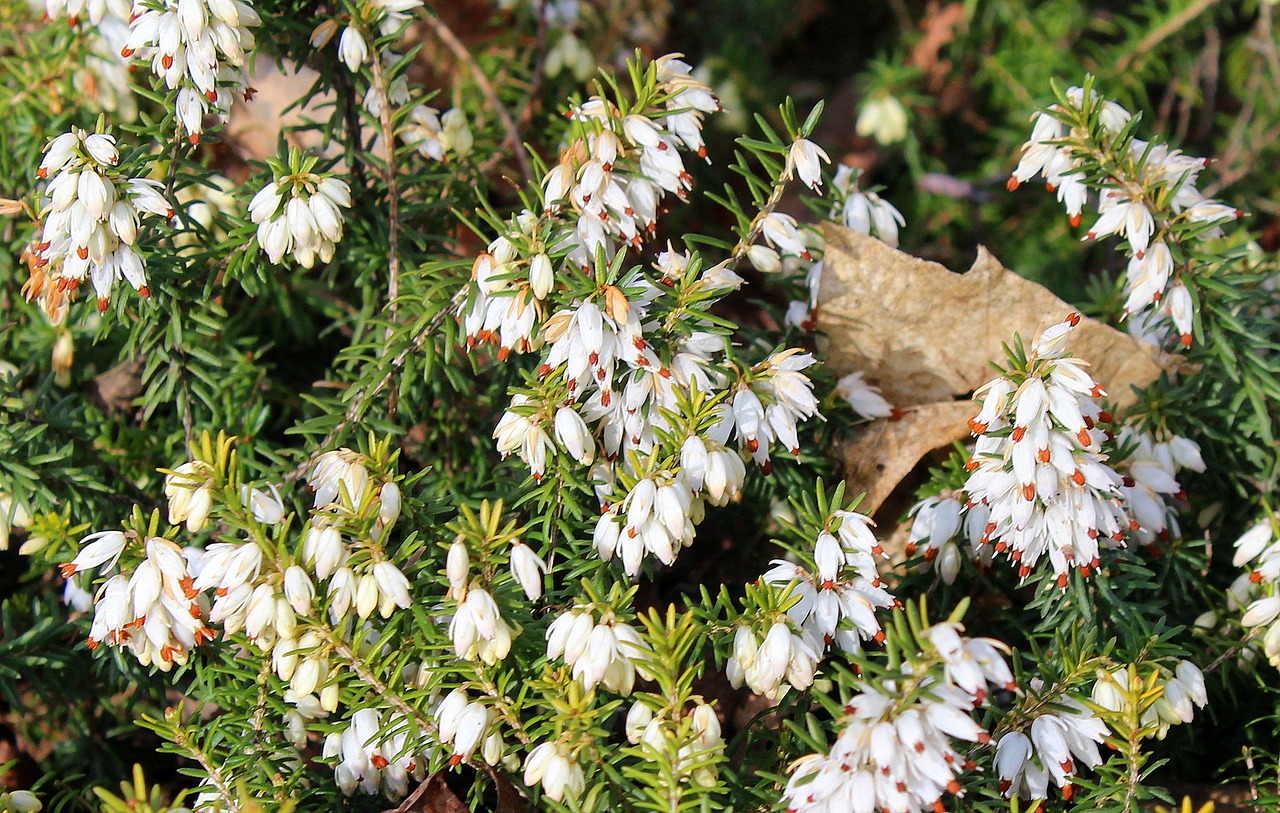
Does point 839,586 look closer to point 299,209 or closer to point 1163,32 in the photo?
point 299,209

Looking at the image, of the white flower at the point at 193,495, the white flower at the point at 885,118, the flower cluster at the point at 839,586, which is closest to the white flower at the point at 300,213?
the white flower at the point at 193,495

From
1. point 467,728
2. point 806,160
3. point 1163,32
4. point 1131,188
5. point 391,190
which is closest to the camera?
point 467,728

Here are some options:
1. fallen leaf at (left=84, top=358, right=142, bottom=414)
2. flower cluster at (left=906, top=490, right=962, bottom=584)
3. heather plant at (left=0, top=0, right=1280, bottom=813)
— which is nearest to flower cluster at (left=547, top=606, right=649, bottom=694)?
heather plant at (left=0, top=0, right=1280, bottom=813)

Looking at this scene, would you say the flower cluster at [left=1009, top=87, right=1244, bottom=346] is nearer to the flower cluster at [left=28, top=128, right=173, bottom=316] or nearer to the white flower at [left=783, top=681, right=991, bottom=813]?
the white flower at [left=783, top=681, right=991, bottom=813]

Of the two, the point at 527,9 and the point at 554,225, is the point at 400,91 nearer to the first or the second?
the point at 554,225

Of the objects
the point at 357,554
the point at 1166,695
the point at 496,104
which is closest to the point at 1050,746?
the point at 1166,695

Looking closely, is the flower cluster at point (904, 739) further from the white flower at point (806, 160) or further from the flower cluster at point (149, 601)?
the flower cluster at point (149, 601)
